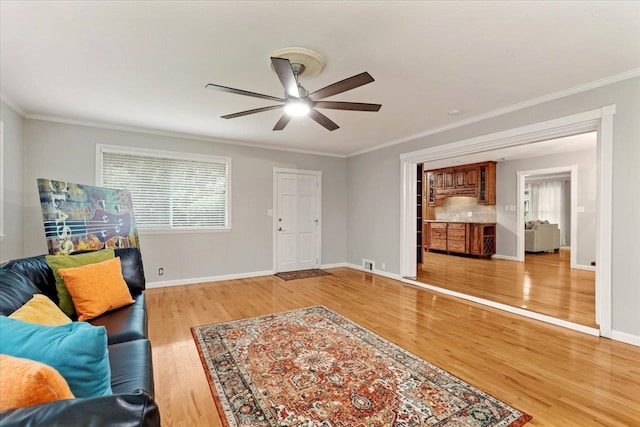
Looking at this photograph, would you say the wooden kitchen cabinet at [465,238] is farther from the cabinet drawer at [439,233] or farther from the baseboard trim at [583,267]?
the baseboard trim at [583,267]

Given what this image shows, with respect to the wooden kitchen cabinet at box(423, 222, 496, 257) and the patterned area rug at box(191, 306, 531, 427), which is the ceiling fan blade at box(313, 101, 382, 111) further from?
the wooden kitchen cabinet at box(423, 222, 496, 257)

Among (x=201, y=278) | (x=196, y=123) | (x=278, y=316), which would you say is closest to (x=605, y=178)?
(x=278, y=316)

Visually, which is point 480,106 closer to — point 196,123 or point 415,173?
point 415,173

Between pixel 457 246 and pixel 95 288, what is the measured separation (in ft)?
26.2

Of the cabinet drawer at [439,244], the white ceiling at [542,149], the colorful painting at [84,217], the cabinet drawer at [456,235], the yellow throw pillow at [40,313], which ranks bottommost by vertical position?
the cabinet drawer at [439,244]

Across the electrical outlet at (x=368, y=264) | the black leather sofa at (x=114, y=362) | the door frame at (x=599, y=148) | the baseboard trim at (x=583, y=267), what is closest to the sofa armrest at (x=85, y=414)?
the black leather sofa at (x=114, y=362)

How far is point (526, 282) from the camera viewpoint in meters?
4.99

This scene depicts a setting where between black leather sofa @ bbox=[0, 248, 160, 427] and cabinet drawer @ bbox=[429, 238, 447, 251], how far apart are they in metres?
7.66

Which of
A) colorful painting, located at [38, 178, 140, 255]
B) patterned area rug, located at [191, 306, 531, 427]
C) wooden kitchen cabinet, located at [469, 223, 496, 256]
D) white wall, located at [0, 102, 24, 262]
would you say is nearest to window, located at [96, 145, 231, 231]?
colorful painting, located at [38, 178, 140, 255]

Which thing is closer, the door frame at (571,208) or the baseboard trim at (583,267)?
the baseboard trim at (583,267)

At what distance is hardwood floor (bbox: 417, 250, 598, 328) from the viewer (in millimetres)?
3656

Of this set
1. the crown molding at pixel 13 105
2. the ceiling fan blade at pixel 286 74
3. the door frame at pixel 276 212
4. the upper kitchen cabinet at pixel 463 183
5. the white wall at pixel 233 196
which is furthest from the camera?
the upper kitchen cabinet at pixel 463 183

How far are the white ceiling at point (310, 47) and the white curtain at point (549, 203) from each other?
8.14 metres

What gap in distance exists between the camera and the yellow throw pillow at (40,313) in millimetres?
1320
